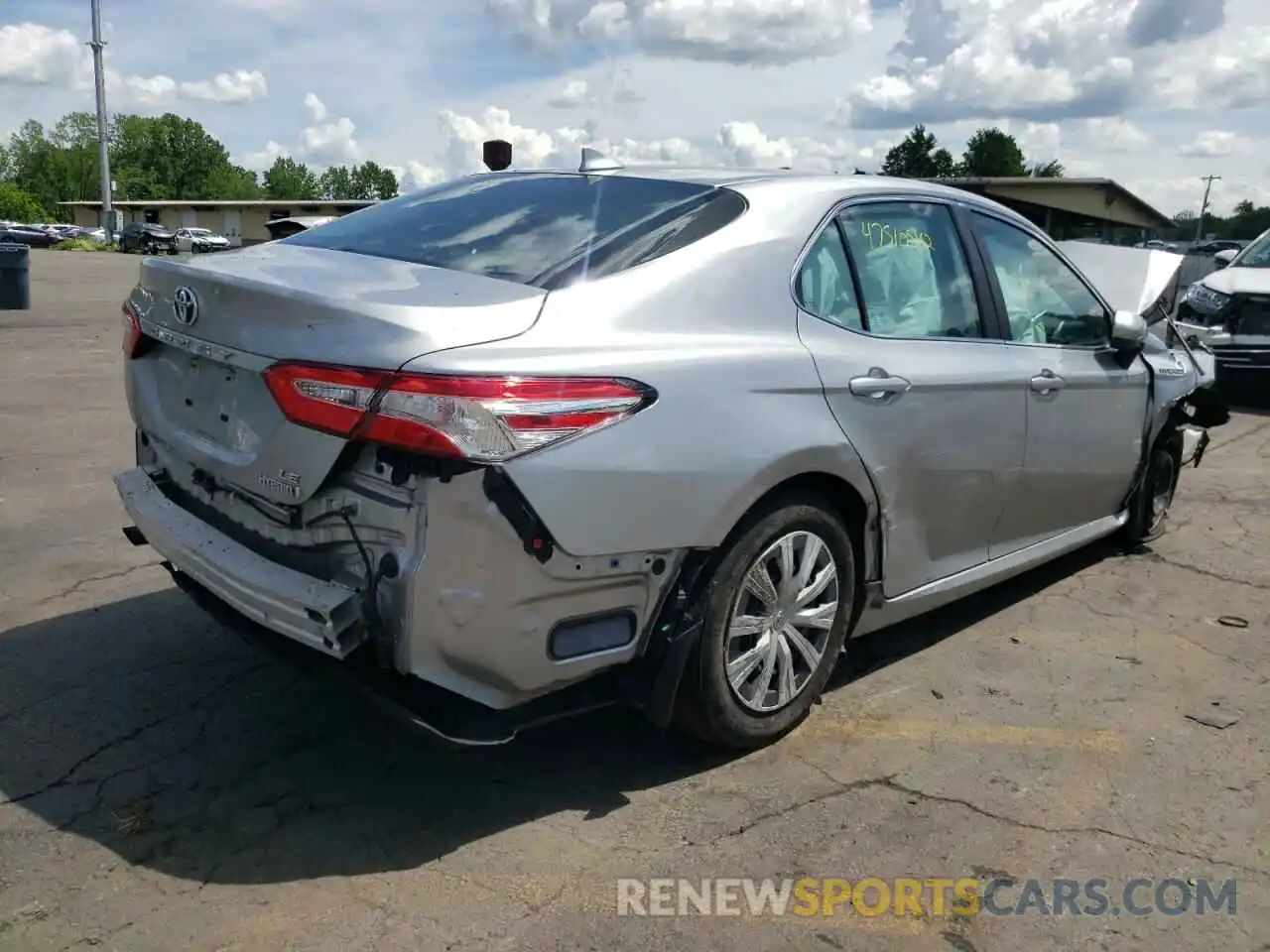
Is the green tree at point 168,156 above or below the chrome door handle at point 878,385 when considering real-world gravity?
above

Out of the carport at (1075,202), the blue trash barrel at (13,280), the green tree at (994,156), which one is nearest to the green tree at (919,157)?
the green tree at (994,156)

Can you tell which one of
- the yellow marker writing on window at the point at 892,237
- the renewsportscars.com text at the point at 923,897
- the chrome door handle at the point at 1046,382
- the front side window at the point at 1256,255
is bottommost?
the renewsportscars.com text at the point at 923,897

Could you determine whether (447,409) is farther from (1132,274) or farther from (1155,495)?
(1132,274)

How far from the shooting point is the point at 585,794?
323 centimetres

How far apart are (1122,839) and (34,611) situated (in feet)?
12.7

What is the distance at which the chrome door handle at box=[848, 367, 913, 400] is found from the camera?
3.45m

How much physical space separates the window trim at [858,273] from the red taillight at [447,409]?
1004 millimetres

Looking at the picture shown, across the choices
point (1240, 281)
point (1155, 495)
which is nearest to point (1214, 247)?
point (1240, 281)

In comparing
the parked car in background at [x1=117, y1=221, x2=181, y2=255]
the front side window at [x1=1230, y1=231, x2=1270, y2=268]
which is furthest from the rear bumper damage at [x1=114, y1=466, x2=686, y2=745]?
the parked car in background at [x1=117, y1=221, x2=181, y2=255]

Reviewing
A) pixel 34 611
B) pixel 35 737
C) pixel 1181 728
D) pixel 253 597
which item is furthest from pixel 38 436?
pixel 1181 728

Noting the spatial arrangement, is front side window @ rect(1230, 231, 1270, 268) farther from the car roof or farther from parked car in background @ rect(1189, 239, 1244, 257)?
parked car in background @ rect(1189, 239, 1244, 257)

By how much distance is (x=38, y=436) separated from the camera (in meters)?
7.56

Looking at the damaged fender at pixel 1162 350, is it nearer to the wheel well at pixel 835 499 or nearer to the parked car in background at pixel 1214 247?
the wheel well at pixel 835 499

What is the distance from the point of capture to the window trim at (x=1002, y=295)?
13.9ft
